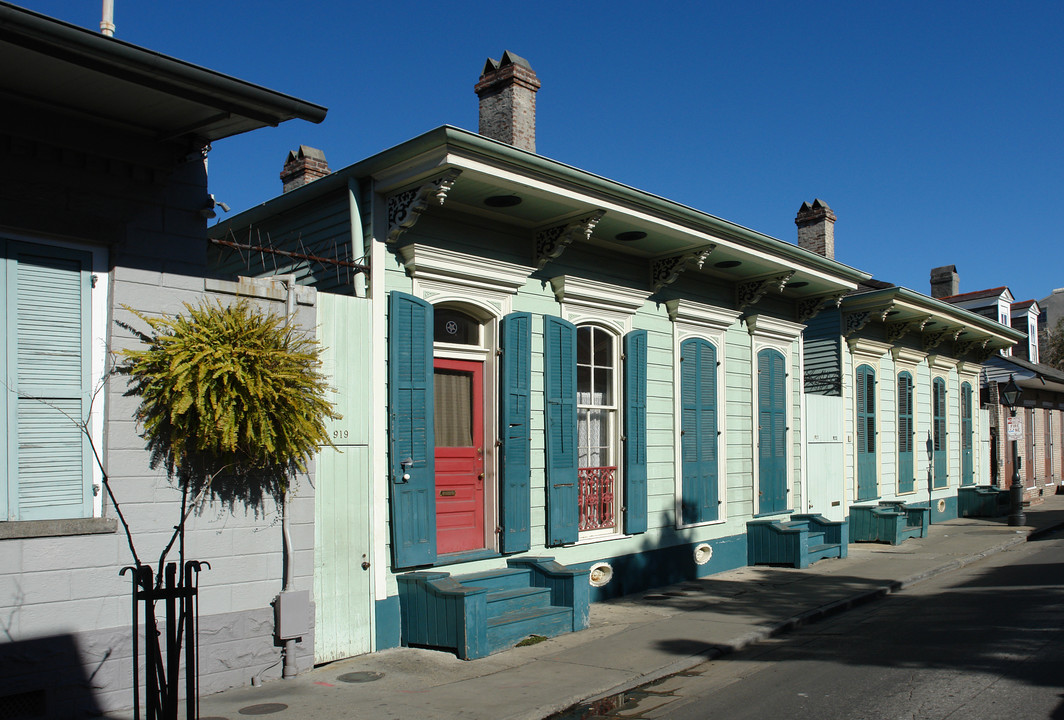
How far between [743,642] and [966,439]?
1607cm

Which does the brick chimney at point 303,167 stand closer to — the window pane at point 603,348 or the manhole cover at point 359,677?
the window pane at point 603,348

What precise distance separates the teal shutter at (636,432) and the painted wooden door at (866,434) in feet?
24.2

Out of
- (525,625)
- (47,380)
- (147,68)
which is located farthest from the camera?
(525,625)

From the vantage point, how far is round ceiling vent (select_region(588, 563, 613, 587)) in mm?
10141

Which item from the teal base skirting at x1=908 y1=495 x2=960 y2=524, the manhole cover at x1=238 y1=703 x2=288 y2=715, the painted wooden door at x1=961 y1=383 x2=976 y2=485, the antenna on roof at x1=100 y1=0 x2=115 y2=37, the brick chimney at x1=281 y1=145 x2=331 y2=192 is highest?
the brick chimney at x1=281 y1=145 x2=331 y2=192

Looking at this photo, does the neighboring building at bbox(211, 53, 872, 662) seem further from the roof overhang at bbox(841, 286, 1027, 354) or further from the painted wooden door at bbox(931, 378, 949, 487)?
the painted wooden door at bbox(931, 378, 949, 487)

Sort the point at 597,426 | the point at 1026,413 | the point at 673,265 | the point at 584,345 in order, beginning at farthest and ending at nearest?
the point at 1026,413, the point at 673,265, the point at 597,426, the point at 584,345

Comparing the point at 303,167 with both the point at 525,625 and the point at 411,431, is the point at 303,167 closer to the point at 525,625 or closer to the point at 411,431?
the point at 411,431

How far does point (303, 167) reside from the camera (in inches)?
Answer: 487

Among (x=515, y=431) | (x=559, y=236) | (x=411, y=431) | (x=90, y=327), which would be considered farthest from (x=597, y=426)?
(x=90, y=327)

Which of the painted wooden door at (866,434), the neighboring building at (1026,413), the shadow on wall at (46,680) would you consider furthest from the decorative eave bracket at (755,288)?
the neighboring building at (1026,413)

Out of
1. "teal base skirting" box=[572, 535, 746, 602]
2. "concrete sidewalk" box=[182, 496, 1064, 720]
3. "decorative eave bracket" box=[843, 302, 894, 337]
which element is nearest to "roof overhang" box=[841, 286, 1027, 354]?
"decorative eave bracket" box=[843, 302, 894, 337]

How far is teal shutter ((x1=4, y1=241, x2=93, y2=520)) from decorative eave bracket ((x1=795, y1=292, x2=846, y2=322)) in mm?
11138

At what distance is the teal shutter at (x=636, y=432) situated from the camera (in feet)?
34.5
